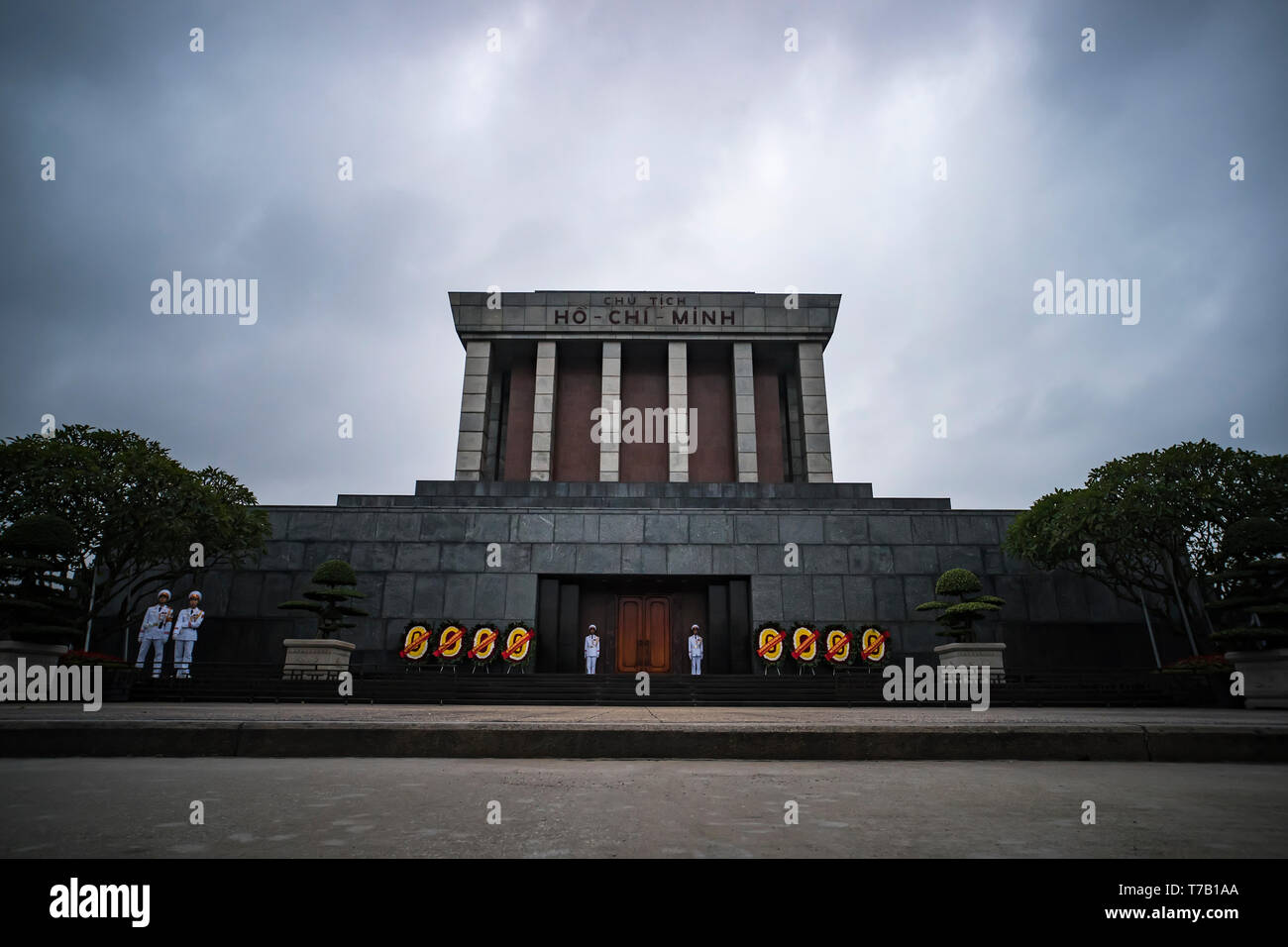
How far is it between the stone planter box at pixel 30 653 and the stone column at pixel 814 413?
26510mm

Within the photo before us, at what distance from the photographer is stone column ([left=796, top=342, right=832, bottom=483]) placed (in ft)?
106

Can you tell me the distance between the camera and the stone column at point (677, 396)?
1283 inches

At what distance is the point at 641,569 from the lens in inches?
910

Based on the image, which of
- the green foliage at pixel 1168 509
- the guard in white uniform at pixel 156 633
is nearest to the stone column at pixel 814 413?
the green foliage at pixel 1168 509

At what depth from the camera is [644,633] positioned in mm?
24266

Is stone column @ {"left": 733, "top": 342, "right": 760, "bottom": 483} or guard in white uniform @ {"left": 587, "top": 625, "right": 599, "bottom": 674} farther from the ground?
stone column @ {"left": 733, "top": 342, "right": 760, "bottom": 483}

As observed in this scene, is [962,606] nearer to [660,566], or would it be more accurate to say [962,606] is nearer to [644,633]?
[660,566]

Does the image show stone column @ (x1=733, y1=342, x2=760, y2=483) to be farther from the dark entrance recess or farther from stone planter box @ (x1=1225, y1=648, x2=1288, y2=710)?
stone planter box @ (x1=1225, y1=648, x2=1288, y2=710)

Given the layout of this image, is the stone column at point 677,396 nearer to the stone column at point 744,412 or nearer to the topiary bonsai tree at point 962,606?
the stone column at point 744,412

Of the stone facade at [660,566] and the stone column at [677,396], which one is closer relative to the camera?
the stone facade at [660,566]

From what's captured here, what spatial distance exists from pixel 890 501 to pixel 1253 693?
39.8 feet

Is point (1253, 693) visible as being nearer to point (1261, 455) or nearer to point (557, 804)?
point (1261, 455)

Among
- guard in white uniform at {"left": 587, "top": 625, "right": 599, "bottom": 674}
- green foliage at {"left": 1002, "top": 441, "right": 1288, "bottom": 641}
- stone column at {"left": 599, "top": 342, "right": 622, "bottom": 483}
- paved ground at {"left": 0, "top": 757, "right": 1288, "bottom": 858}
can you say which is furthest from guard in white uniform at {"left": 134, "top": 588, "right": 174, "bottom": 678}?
green foliage at {"left": 1002, "top": 441, "right": 1288, "bottom": 641}

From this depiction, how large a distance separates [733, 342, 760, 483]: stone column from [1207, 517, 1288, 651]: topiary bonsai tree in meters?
18.7
